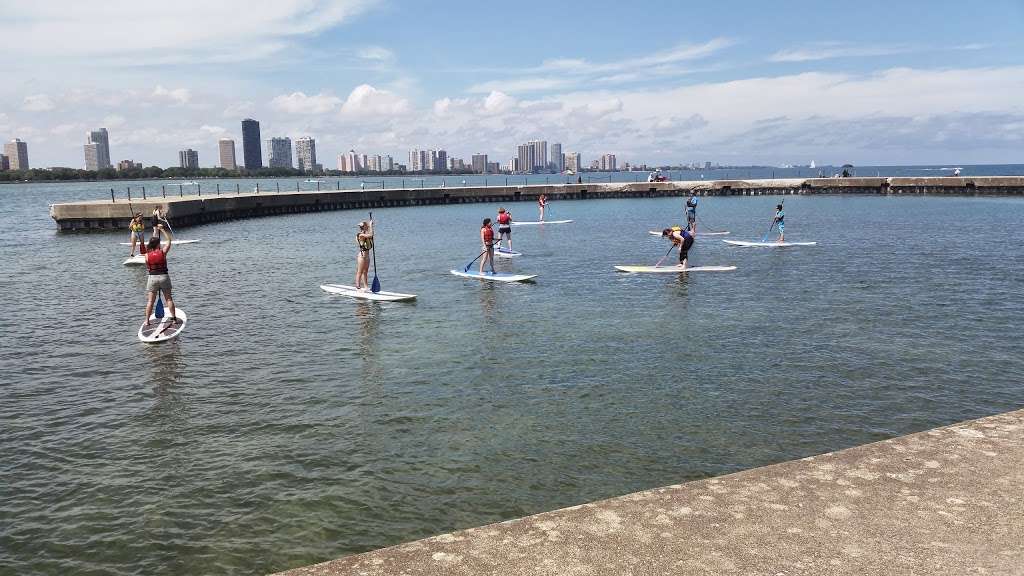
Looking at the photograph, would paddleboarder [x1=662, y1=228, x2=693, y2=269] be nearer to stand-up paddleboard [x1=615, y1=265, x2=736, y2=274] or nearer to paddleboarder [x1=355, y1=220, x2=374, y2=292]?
stand-up paddleboard [x1=615, y1=265, x2=736, y2=274]

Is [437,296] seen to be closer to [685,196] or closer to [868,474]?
[868,474]

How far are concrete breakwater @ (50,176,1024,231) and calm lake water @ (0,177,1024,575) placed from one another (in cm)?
3861

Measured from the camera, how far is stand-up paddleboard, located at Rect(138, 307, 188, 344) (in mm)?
16531

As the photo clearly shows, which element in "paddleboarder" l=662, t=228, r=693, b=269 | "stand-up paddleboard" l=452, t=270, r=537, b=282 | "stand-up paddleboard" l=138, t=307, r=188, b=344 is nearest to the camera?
"stand-up paddleboard" l=138, t=307, r=188, b=344

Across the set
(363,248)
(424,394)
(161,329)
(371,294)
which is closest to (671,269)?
(371,294)

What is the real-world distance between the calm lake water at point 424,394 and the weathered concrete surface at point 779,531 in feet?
8.05

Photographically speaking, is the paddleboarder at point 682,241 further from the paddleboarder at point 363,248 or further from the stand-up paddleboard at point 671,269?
the paddleboarder at point 363,248

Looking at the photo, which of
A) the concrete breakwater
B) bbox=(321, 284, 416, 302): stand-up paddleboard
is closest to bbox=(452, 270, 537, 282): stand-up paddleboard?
bbox=(321, 284, 416, 302): stand-up paddleboard

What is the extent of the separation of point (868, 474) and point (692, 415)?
15.5 ft

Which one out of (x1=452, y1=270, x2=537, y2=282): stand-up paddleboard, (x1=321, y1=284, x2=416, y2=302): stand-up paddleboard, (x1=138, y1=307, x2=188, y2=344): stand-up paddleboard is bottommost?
(x1=138, y1=307, x2=188, y2=344): stand-up paddleboard

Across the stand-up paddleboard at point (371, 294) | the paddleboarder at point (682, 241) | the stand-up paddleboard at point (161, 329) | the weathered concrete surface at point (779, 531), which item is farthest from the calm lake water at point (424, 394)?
the weathered concrete surface at point (779, 531)

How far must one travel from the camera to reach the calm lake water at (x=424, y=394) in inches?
323

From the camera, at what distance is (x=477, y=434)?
34.7 ft

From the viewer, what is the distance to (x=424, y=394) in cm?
1253
